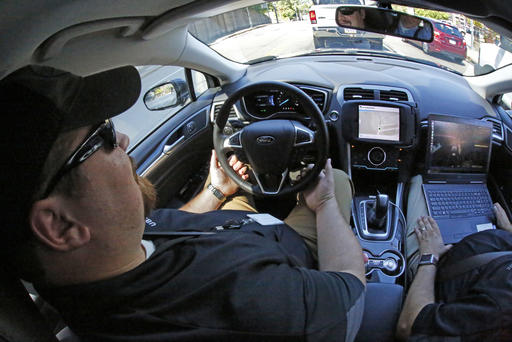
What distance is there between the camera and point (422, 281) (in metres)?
1.78

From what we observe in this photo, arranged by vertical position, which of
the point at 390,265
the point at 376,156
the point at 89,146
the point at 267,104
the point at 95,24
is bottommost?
the point at 390,265

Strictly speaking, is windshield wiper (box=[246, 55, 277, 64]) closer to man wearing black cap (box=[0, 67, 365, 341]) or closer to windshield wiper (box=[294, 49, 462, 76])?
windshield wiper (box=[294, 49, 462, 76])

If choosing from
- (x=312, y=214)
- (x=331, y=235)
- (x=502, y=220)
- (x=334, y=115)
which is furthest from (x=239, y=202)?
(x=502, y=220)

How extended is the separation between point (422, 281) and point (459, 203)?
0.93 m

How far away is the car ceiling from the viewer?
890 mm

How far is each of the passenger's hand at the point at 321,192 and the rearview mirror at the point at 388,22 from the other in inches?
31.6

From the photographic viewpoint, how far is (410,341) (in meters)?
1.38

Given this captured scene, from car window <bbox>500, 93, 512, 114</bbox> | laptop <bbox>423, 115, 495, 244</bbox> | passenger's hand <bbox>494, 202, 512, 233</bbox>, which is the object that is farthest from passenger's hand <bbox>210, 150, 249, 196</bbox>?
car window <bbox>500, 93, 512, 114</bbox>

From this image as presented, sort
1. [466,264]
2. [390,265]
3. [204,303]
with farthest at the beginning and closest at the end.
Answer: [390,265], [466,264], [204,303]

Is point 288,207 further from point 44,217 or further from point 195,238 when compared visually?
point 44,217

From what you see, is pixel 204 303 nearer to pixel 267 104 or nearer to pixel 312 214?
pixel 312 214

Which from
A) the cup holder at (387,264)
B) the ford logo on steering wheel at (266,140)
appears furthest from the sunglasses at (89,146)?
the cup holder at (387,264)

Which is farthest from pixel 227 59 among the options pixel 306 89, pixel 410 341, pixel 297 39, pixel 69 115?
pixel 410 341

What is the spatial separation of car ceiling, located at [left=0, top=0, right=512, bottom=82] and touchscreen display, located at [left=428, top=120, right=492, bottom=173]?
1.69 m
